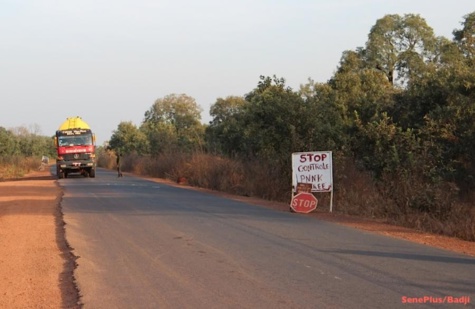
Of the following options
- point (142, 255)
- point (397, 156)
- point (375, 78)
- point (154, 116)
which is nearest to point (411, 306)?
point (142, 255)

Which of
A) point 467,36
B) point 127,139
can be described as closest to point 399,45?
point 467,36

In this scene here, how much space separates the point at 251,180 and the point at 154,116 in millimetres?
84521

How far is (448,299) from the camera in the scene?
7.27 metres

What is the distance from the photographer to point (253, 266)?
948cm

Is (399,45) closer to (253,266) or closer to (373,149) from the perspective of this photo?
(373,149)

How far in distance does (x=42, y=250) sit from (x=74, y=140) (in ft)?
105

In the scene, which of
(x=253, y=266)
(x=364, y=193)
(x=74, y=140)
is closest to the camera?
(x=253, y=266)

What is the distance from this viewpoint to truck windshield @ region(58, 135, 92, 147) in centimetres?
4228

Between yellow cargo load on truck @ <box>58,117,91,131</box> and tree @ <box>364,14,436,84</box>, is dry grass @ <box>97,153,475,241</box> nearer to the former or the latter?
yellow cargo load on truck @ <box>58,117,91,131</box>

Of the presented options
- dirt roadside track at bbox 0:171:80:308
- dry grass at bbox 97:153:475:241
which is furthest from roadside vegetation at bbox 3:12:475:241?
dirt roadside track at bbox 0:171:80:308

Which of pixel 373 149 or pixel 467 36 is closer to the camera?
pixel 373 149

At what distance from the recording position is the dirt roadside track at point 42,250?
807 cm

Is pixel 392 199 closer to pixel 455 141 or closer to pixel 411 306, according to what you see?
pixel 455 141

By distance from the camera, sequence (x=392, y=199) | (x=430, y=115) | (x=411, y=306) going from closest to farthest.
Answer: (x=411, y=306) → (x=392, y=199) → (x=430, y=115)
